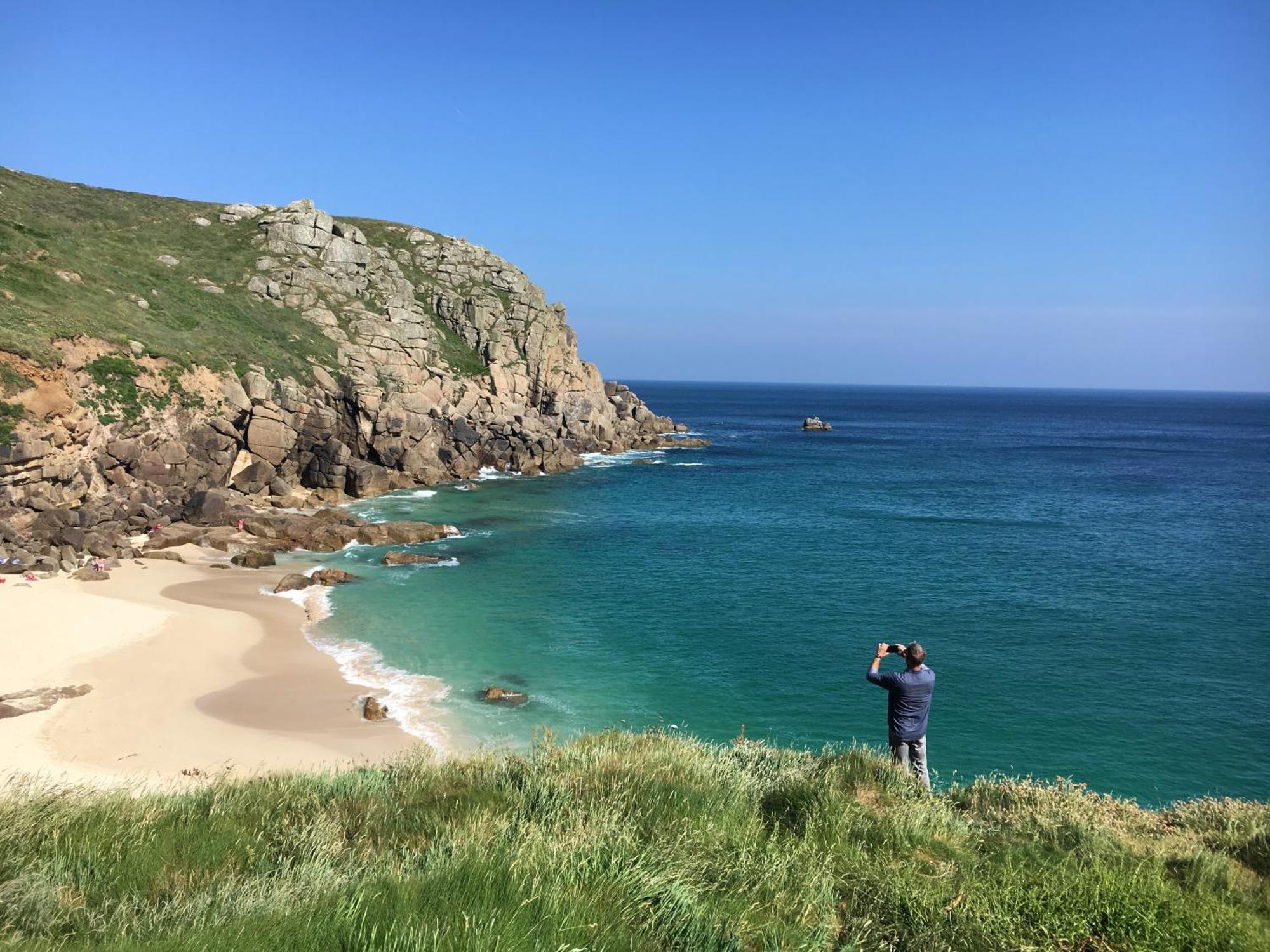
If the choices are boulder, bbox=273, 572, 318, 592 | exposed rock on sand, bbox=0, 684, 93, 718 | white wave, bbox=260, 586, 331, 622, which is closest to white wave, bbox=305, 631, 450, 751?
white wave, bbox=260, 586, 331, 622

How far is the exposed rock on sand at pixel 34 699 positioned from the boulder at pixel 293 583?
37.0 feet

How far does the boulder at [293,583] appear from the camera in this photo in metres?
31.9

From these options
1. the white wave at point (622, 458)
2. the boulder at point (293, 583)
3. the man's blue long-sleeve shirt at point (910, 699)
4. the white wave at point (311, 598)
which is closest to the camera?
the man's blue long-sleeve shirt at point (910, 699)

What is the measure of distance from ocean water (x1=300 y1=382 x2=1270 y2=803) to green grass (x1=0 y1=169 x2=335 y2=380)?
54.6ft

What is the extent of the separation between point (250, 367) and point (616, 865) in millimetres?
52821

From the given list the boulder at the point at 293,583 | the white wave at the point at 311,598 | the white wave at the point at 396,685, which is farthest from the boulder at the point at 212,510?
the white wave at the point at 396,685

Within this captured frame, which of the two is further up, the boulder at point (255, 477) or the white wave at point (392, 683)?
the boulder at point (255, 477)

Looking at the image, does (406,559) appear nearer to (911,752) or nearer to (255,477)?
(255,477)

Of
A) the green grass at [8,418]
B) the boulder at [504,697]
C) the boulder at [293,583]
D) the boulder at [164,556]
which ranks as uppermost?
the green grass at [8,418]

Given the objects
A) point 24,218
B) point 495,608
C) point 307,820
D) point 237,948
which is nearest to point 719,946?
point 237,948

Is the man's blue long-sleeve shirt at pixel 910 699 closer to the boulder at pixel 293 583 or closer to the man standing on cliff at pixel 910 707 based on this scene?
the man standing on cliff at pixel 910 707

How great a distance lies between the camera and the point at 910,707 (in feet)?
35.2

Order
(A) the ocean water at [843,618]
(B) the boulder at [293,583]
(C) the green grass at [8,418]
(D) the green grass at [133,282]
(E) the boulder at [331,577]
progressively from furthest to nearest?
1. (D) the green grass at [133,282]
2. (E) the boulder at [331,577]
3. (C) the green grass at [8,418]
4. (B) the boulder at [293,583]
5. (A) the ocean water at [843,618]

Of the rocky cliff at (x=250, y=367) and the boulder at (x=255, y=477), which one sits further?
the boulder at (x=255, y=477)
